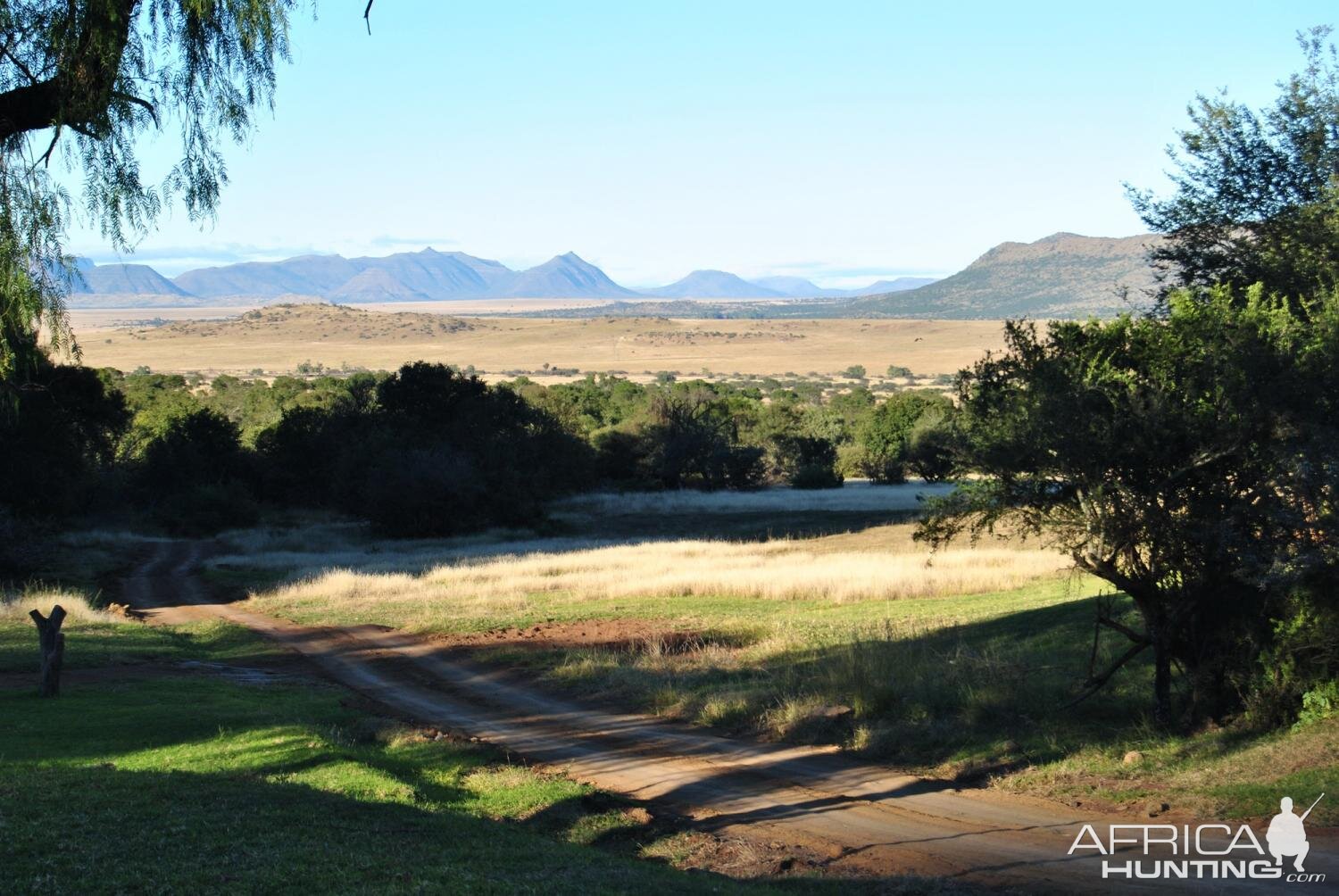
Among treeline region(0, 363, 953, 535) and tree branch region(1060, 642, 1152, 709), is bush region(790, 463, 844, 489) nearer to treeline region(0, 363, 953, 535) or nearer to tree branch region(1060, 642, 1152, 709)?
treeline region(0, 363, 953, 535)

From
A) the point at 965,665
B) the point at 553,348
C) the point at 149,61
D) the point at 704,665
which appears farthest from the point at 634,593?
the point at 553,348

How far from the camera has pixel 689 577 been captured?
28281mm

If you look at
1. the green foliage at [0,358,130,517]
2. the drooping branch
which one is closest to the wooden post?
the drooping branch

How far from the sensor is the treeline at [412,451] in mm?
41094

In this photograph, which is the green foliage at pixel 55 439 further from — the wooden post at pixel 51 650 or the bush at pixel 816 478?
the bush at pixel 816 478

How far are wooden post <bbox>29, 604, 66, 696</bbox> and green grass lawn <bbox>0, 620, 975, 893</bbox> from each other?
0.23m

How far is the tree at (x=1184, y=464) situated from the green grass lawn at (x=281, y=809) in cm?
466

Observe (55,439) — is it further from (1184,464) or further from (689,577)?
(1184,464)

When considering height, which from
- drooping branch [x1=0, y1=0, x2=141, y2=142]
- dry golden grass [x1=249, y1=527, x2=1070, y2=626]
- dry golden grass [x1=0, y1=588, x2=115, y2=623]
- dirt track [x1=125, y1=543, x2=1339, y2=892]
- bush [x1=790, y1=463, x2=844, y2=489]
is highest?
drooping branch [x1=0, y1=0, x2=141, y2=142]

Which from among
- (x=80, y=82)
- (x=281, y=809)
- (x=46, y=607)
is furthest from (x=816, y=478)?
(x=80, y=82)

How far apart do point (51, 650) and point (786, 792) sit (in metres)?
9.62

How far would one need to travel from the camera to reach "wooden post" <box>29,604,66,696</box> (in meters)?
14.6

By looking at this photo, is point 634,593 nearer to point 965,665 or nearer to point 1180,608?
point 965,665

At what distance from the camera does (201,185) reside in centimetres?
959
